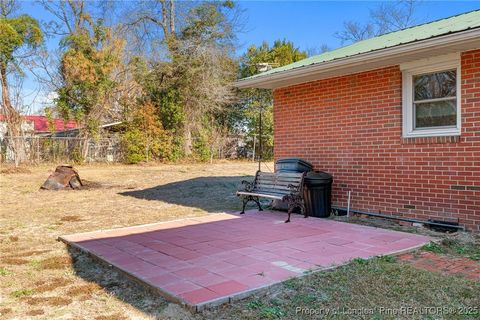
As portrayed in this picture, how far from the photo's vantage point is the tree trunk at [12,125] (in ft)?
65.3

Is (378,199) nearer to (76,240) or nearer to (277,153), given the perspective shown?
(277,153)

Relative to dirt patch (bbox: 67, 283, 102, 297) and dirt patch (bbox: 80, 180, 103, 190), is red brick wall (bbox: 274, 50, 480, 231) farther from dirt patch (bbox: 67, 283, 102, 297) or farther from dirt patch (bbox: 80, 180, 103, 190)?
dirt patch (bbox: 80, 180, 103, 190)

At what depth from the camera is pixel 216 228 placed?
687cm

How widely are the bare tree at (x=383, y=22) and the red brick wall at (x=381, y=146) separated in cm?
2291

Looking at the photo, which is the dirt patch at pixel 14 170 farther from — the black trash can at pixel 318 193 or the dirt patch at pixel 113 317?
the dirt patch at pixel 113 317

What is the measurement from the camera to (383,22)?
30906 millimetres

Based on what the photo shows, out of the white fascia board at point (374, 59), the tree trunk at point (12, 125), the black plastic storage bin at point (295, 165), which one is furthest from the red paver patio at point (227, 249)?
the tree trunk at point (12, 125)

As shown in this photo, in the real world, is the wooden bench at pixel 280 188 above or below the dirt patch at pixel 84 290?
above

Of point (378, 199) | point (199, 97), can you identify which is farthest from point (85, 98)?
point (378, 199)

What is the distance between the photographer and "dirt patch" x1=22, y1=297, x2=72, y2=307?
3.80 metres

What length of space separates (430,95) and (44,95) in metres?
20.5

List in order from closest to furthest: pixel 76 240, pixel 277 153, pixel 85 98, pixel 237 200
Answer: pixel 76 240, pixel 277 153, pixel 237 200, pixel 85 98

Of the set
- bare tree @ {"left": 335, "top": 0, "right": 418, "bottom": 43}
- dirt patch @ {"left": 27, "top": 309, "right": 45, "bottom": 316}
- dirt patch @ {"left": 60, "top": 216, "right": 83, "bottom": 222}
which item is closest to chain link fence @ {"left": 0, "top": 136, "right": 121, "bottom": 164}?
dirt patch @ {"left": 60, "top": 216, "right": 83, "bottom": 222}

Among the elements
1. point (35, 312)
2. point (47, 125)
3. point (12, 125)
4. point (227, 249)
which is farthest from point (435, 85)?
point (47, 125)
